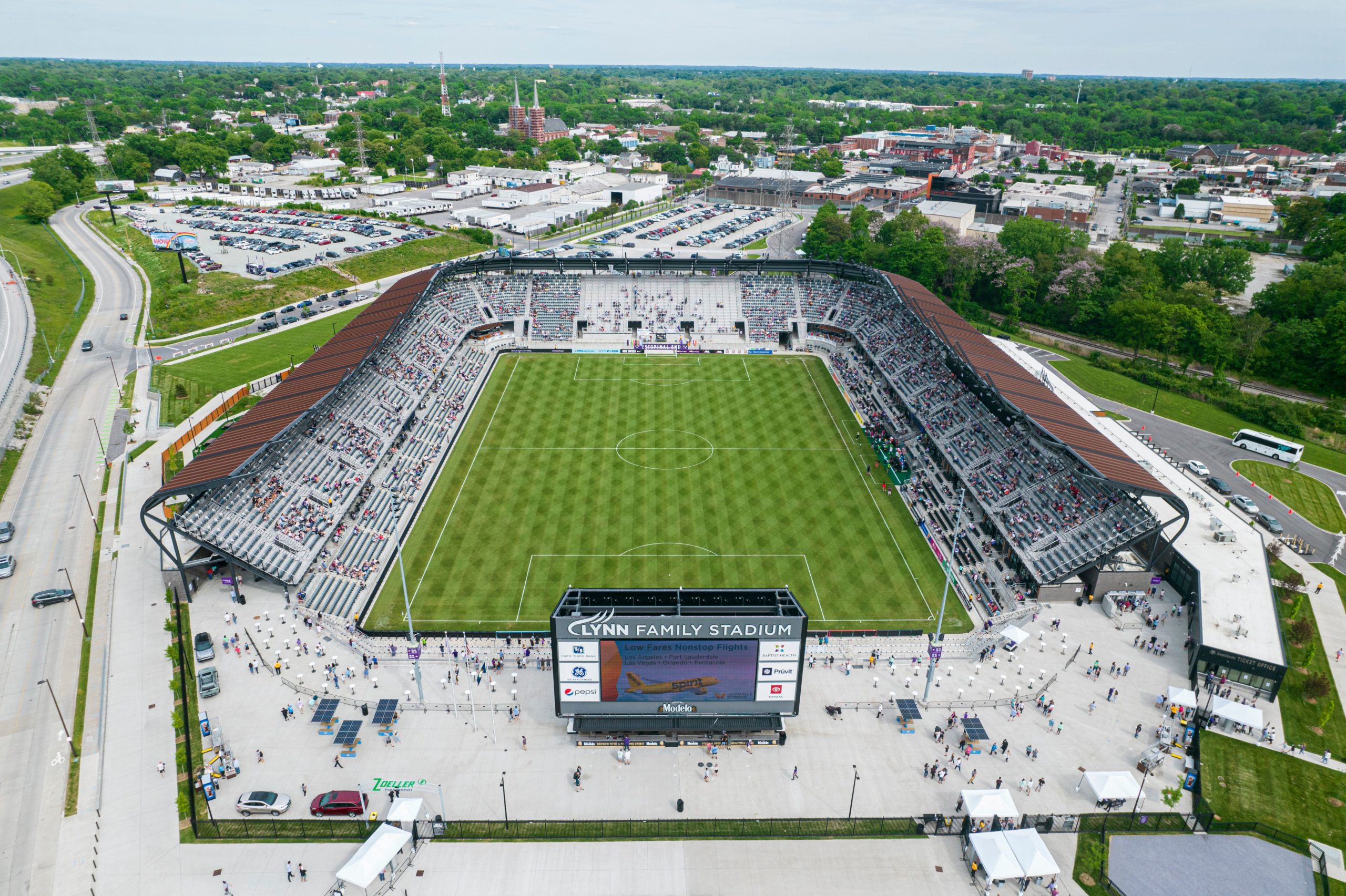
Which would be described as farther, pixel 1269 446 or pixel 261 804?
pixel 1269 446

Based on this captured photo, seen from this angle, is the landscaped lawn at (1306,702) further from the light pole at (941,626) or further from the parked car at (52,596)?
the parked car at (52,596)

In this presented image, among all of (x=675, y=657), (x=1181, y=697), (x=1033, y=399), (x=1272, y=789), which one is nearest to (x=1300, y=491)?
Answer: (x=1033, y=399)

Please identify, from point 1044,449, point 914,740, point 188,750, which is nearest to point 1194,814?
point 914,740

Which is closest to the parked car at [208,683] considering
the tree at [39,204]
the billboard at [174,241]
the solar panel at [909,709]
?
the solar panel at [909,709]

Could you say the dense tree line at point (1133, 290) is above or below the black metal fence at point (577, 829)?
above

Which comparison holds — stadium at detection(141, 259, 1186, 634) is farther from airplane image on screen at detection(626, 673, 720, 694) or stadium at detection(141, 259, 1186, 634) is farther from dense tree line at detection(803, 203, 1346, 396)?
dense tree line at detection(803, 203, 1346, 396)

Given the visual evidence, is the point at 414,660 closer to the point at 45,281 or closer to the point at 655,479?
the point at 655,479

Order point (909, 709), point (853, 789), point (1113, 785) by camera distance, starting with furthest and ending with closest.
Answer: point (909, 709), point (1113, 785), point (853, 789)
